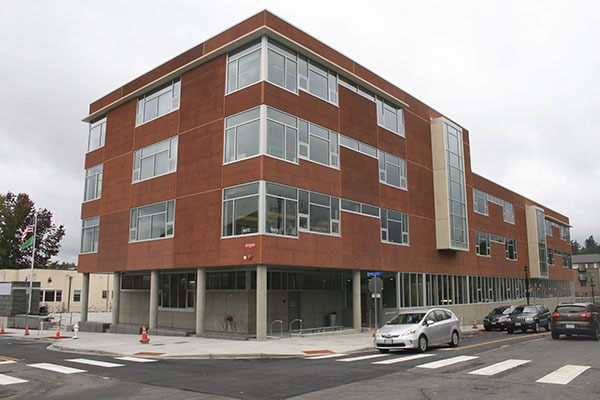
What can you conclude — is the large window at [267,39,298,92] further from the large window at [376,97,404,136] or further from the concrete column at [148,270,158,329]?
the concrete column at [148,270,158,329]

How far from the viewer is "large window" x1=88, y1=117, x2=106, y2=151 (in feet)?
122

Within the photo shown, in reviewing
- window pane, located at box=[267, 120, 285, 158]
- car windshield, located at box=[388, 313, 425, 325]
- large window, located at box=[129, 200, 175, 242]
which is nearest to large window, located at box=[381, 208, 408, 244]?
window pane, located at box=[267, 120, 285, 158]

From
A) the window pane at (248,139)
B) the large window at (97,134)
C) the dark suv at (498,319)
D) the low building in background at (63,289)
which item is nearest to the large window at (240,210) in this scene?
the window pane at (248,139)

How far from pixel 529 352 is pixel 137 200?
2314cm

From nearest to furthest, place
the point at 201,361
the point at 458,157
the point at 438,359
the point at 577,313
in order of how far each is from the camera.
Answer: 1. the point at 438,359
2. the point at 201,361
3. the point at 577,313
4. the point at 458,157

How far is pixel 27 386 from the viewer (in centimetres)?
1211

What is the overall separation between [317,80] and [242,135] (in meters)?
5.59

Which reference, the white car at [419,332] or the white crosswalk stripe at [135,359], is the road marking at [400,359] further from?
the white crosswalk stripe at [135,359]

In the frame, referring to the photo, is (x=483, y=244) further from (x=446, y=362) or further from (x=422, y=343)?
(x=446, y=362)

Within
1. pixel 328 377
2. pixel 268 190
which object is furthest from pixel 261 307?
pixel 328 377

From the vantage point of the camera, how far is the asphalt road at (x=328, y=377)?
10375mm

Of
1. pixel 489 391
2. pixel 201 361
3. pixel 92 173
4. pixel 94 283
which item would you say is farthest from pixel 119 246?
pixel 94 283

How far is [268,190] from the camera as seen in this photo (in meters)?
24.3

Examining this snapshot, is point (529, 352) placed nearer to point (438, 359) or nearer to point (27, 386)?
point (438, 359)
